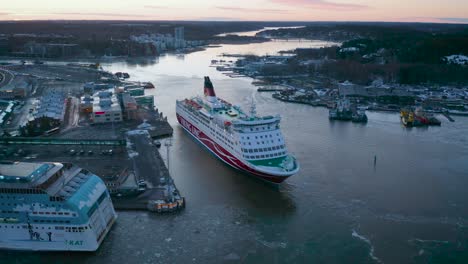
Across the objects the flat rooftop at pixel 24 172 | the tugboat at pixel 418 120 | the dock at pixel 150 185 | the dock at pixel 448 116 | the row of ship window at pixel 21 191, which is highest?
the flat rooftop at pixel 24 172

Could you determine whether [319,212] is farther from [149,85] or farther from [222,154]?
[149,85]

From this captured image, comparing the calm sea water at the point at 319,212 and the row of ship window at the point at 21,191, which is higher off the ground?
the row of ship window at the point at 21,191

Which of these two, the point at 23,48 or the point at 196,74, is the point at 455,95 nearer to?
the point at 196,74

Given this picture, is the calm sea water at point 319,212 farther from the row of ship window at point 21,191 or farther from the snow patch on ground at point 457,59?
the snow patch on ground at point 457,59

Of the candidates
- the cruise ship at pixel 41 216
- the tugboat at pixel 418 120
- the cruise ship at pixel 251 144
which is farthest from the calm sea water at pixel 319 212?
the tugboat at pixel 418 120

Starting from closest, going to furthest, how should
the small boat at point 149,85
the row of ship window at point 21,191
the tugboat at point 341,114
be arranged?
the row of ship window at point 21,191
the tugboat at point 341,114
the small boat at point 149,85

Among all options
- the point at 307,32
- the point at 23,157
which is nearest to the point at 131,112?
the point at 23,157

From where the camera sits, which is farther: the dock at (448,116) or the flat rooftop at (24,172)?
the dock at (448,116)
